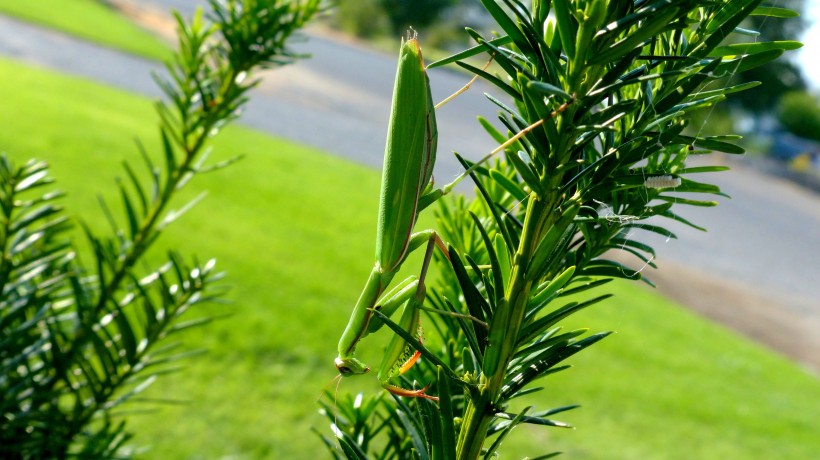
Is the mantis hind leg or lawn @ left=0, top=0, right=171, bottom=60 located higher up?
lawn @ left=0, top=0, right=171, bottom=60

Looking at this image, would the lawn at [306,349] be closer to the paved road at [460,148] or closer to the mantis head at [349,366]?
the paved road at [460,148]

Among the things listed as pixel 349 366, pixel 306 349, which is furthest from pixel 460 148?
pixel 349 366

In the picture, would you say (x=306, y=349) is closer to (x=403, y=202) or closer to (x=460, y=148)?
(x=403, y=202)

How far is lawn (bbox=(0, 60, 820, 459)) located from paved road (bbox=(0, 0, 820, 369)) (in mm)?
1348

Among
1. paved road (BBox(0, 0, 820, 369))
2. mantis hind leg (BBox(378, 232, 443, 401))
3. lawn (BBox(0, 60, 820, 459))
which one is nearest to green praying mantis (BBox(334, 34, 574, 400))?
mantis hind leg (BBox(378, 232, 443, 401))

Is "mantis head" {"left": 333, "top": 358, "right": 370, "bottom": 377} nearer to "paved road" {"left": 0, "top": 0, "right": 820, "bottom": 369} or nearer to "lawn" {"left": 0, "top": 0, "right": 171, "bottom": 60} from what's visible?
"paved road" {"left": 0, "top": 0, "right": 820, "bottom": 369}

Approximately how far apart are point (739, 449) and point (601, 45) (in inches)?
167


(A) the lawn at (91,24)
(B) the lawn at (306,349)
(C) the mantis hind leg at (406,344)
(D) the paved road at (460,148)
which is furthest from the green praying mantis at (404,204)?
(A) the lawn at (91,24)

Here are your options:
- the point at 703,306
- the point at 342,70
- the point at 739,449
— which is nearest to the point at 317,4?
the point at 739,449

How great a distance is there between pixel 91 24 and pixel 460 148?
769 cm

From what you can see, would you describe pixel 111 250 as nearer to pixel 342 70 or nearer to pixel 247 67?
pixel 247 67

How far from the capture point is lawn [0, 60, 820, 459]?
3305 mm

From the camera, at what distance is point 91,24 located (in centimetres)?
1332

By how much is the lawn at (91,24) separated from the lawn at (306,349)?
5.35m
